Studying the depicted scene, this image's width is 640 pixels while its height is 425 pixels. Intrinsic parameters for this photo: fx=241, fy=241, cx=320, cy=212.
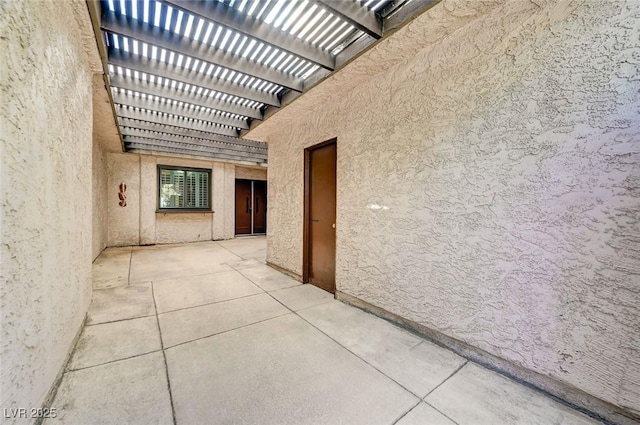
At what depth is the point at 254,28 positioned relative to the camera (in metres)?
2.27

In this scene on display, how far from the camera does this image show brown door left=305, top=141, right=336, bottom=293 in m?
3.77

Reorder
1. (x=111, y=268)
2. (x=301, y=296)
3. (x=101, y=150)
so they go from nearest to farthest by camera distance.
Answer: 1. (x=301, y=296)
2. (x=111, y=268)
3. (x=101, y=150)

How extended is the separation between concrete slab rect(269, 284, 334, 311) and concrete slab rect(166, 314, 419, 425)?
820 millimetres

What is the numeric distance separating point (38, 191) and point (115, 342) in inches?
65.8

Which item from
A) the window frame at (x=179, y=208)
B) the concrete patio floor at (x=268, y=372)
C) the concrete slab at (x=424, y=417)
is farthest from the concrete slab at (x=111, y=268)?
the concrete slab at (x=424, y=417)

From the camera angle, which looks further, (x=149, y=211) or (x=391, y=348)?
(x=149, y=211)

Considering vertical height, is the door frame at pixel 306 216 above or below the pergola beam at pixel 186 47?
below

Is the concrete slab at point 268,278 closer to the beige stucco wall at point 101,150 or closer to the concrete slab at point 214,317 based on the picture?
the concrete slab at point 214,317

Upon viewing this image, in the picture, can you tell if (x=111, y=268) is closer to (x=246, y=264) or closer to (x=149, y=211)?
(x=246, y=264)

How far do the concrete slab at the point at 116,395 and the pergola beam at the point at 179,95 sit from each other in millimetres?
3439

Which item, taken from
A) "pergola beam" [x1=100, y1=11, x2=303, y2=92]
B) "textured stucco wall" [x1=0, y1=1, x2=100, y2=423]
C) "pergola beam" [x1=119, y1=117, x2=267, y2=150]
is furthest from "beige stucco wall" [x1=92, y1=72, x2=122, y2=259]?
"textured stucco wall" [x1=0, y1=1, x2=100, y2=423]

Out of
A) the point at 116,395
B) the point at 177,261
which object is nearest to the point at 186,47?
the point at 116,395

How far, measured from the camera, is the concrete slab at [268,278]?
402 centimetres

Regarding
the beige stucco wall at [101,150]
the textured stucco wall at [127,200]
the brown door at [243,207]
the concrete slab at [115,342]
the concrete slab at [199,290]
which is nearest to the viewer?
the concrete slab at [115,342]
